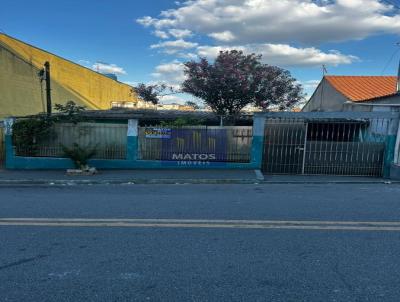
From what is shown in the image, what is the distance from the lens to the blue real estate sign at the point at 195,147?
1138 centimetres

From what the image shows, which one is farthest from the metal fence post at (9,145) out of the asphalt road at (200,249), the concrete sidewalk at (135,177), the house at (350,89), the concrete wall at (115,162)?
the house at (350,89)

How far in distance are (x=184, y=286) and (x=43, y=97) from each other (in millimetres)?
26443

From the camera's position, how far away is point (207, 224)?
5.00 m

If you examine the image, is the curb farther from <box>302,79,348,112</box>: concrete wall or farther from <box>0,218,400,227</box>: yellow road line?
<box>302,79,348,112</box>: concrete wall

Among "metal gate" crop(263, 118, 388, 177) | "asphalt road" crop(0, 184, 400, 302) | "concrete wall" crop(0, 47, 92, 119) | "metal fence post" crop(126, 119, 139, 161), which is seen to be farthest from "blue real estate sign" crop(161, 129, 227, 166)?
"concrete wall" crop(0, 47, 92, 119)

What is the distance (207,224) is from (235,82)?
14.4m

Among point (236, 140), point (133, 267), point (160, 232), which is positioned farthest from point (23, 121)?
point (133, 267)

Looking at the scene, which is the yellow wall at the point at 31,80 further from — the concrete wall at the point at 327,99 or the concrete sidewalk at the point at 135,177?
→ the concrete wall at the point at 327,99

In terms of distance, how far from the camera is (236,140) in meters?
11.4

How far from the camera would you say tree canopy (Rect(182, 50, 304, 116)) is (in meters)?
18.4

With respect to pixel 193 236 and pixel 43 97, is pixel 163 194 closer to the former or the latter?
pixel 193 236

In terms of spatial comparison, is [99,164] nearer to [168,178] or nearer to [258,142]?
[168,178]

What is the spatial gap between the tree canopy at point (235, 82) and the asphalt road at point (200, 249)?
12549 millimetres

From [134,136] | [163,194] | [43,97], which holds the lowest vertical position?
[163,194]
